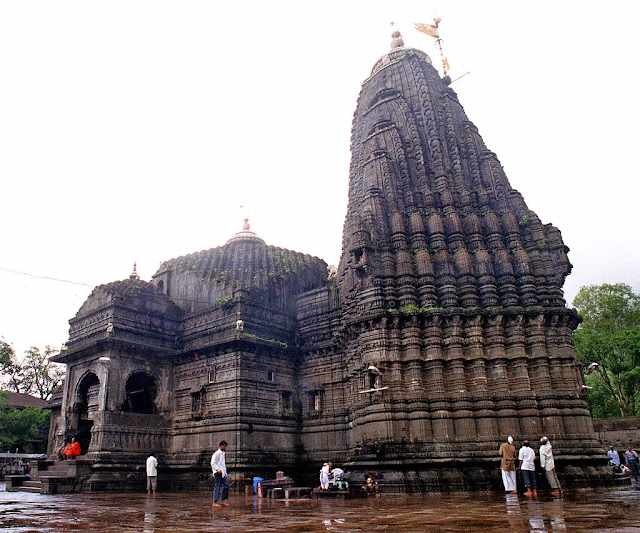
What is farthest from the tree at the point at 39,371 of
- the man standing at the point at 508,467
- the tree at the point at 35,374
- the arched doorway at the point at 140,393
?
the man standing at the point at 508,467

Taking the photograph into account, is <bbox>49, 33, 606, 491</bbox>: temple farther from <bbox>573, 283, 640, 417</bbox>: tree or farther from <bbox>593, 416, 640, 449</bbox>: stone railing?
<bbox>573, 283, 640, 417</bbox>: tree

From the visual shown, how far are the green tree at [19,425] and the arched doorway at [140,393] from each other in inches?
827

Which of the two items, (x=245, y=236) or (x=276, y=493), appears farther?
(x=245, y=236)

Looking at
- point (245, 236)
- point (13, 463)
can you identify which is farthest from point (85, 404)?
point (13, 463)

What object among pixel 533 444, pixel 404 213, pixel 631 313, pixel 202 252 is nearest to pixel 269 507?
pixel 533 444

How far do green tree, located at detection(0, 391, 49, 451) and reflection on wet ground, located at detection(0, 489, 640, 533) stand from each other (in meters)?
33.7

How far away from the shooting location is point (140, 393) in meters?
26.5

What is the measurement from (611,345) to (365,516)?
116 ft

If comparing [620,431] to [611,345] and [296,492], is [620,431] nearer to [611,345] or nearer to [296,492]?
[611,345]

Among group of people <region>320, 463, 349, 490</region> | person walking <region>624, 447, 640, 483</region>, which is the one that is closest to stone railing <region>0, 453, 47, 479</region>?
A: group of people <region>320, 463, 349, 490</region>

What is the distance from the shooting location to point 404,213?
75.7ft

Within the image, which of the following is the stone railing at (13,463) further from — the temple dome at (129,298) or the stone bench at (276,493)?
the stone bench at (276,493)

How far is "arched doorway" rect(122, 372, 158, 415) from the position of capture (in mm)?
25344

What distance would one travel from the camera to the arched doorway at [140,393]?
25344 millimetres
